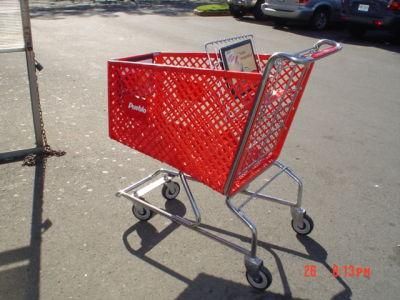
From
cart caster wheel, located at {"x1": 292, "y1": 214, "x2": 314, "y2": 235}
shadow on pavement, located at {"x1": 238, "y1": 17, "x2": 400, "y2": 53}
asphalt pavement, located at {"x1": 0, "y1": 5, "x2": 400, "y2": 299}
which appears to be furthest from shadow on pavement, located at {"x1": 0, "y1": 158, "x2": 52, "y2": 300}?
shadow on pavement, located at {"x1": 238, "y1": 17, "x2": 400, "y2": 53}

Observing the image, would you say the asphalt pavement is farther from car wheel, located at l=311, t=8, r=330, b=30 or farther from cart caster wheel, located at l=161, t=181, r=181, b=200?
car wheel, located at l=311, t=8, r=330, b=30

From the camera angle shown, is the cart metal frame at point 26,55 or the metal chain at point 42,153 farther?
the metal chain at point 42,153

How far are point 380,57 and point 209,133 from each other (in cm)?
797

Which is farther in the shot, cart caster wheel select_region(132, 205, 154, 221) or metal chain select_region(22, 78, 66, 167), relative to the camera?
metal chain select_region(22, 78, 66, 167)

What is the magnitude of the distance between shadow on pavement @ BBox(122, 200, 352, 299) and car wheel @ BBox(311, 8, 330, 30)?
10384 millimetres

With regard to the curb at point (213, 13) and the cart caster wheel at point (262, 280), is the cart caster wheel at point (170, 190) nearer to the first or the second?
the cart caster wheel at point (262, 280)

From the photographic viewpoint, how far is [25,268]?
2.73 metres

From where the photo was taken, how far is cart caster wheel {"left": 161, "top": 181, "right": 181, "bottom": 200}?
3.56 metres

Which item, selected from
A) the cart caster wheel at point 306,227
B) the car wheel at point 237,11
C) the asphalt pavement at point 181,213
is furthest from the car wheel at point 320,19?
the cart caster wheel at point 306,227

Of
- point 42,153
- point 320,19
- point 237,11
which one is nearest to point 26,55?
point 42,153

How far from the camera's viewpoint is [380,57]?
9.31m

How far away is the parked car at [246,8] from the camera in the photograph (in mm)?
13539
